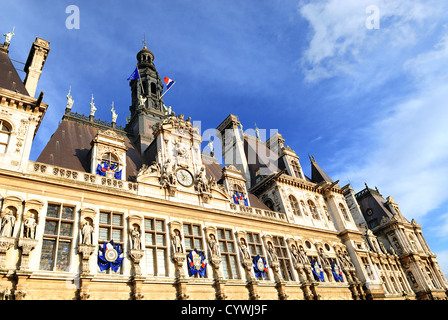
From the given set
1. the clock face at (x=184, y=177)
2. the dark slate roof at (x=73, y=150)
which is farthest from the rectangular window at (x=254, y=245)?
the dark slate roof at (x=73, y=150)

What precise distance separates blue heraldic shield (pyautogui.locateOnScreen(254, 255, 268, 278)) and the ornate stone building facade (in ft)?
0.32

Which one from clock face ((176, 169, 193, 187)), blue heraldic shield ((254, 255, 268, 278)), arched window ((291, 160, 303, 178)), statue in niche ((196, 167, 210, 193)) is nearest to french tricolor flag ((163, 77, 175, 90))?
clock face ((176, 169, 193, 187))

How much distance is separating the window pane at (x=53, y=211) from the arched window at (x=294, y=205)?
903 inches

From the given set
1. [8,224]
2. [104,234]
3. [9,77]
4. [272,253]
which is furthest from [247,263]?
[9,77]

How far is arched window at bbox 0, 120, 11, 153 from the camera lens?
63.5 ft

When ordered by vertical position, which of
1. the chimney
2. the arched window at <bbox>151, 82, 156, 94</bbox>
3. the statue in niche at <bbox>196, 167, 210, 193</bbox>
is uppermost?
the arched window at <bbox>151, 82, 156, 94</bbox>

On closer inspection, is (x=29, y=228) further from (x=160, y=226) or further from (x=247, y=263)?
(x=247, y=263)

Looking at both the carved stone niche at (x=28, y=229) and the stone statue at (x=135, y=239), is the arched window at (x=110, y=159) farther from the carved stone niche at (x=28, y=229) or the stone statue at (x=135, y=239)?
the carved stone niche at (x=28, y=229)

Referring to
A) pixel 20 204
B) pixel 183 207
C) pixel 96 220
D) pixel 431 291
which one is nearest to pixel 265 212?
pixel 183 207

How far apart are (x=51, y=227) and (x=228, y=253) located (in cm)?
1243

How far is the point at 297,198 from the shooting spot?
35.4 m

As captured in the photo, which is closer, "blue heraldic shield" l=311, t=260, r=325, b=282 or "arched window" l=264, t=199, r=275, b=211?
"blue heraldic shield" l=311, t=260, r=325, b=282

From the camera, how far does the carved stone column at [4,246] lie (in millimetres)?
15530

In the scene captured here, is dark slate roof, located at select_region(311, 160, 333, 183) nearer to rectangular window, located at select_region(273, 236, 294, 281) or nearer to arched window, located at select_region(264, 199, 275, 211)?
arched window, located at select_region(264, 199, 275, 211)
